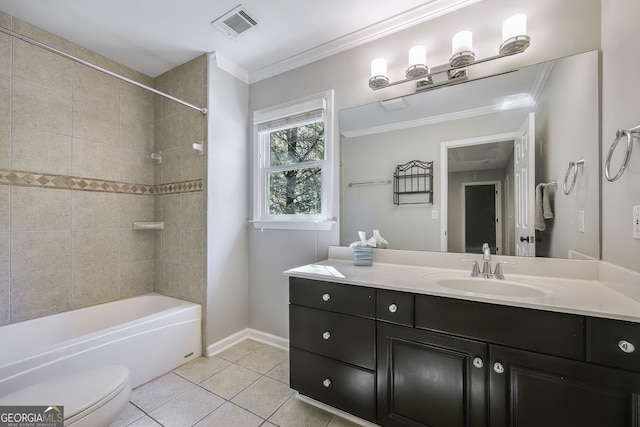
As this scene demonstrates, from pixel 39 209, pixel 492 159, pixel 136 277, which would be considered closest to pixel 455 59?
pixel 492 159

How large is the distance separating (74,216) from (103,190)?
0.30m

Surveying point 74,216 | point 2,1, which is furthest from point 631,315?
point 2,1

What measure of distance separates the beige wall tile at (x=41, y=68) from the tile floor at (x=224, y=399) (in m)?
2.32

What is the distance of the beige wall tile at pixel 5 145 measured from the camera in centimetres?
173

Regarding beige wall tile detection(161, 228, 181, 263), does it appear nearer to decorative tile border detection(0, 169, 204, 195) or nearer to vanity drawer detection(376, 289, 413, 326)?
decorative tile border detection(0, 169, 204, 195)

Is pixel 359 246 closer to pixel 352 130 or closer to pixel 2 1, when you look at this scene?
pixel 352 130

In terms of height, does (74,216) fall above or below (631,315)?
above

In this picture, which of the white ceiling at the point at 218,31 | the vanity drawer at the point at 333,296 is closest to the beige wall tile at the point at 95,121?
the white ceiling at the point at 218,31

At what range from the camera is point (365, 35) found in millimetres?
1896

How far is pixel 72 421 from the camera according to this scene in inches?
39.3

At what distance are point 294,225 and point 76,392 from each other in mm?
1551

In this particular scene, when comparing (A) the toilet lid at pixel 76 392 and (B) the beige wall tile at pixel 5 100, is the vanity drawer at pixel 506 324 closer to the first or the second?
(A) the toilet lid at pixel 76 392

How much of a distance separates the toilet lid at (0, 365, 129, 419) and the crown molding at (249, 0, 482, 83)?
2.42 meters

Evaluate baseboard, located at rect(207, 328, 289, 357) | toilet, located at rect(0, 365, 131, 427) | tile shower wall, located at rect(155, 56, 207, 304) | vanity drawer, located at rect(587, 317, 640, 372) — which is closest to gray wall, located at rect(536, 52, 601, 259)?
vanity drawer, located at rect(587, 317, 640, 372)
